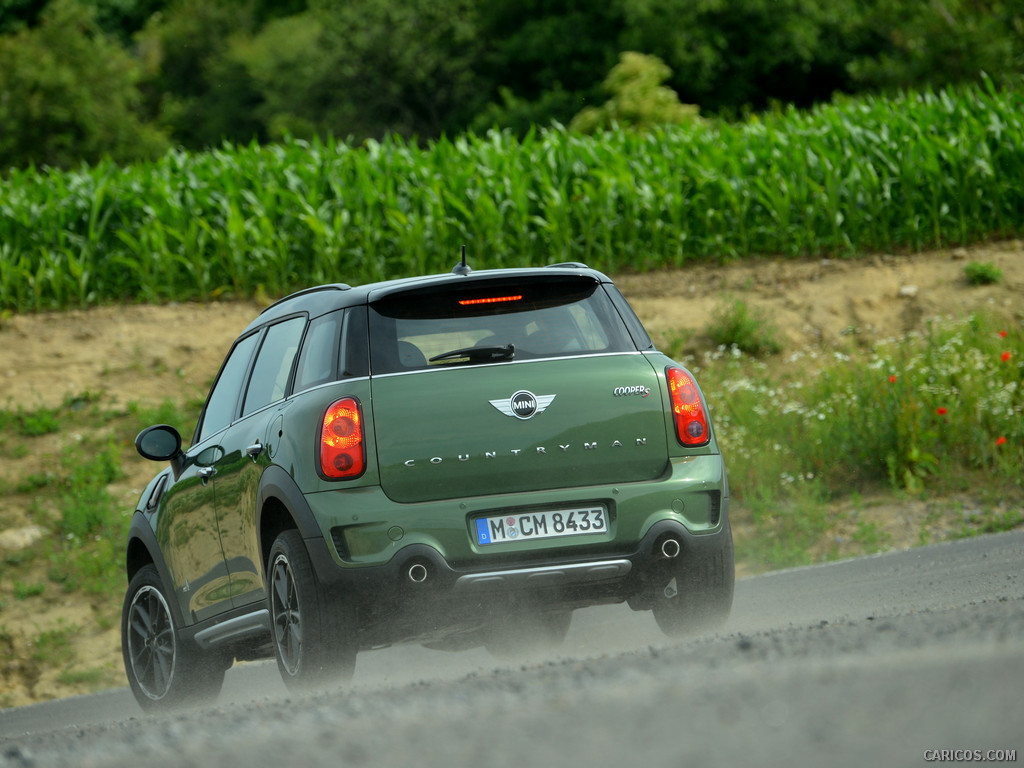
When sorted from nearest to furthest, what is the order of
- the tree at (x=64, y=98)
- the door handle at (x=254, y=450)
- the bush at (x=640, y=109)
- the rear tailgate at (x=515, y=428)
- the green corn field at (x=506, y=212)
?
1. the rear tailgate at (x=515, y=428)
2. the door handle at (x=254, y=450)
3. the green corn field at (x=506, y=212)
4. the bush at (x=640, y=109)
5. the tree at (x=64, y=98)

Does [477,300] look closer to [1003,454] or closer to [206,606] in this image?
[206,606]

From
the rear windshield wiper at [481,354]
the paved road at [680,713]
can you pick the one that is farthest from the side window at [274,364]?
the paved road at [680,713]

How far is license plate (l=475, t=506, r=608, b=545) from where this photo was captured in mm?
5301

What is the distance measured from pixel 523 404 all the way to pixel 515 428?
A: 113 millimetres

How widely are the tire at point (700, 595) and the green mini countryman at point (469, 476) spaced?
0.4 inches

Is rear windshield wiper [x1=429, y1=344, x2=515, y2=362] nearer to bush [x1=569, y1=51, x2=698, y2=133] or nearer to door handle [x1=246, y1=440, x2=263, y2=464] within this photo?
door handle [x1=246, y1=440, x2=263, y2=464]

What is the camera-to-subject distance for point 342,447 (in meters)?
5.28

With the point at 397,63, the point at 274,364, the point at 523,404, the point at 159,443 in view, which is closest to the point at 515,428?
the point at 523,404

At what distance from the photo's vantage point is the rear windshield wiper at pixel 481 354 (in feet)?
18.2

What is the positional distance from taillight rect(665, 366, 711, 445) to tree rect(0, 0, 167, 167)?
1524 inches

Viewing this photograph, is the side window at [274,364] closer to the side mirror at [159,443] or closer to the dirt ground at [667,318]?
the side mirror at [159,443]

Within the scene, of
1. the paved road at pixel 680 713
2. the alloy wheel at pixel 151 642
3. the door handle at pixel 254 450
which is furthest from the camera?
the alloy wheel at pixel 151 642

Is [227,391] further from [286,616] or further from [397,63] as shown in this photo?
[397,63]

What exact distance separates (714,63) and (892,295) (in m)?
30.8
